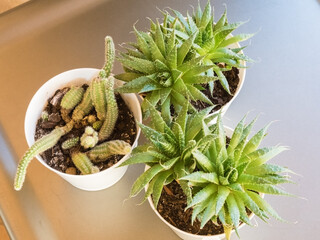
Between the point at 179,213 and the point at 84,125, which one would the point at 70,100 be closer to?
the point at 84,125

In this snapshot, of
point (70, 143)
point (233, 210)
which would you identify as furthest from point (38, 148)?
point (233, 210)

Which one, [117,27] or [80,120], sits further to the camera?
[117,27]

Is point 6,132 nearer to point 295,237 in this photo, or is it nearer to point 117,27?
point 117,27

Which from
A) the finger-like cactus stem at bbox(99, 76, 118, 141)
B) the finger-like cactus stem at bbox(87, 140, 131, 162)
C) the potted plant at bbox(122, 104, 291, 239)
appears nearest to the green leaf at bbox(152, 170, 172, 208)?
the potted plant at bbox(122, 104, 291, 239)

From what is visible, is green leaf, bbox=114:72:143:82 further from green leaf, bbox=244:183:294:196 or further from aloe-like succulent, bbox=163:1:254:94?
green leaf, bbox=244:183:294:196

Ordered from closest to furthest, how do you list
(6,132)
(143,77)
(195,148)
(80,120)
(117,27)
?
1. (195,148)
2. (143,77)
3. (80,120)
4. (6,132)
5. (117,27)

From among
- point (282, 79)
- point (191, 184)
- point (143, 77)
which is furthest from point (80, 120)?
point (282, 79)
